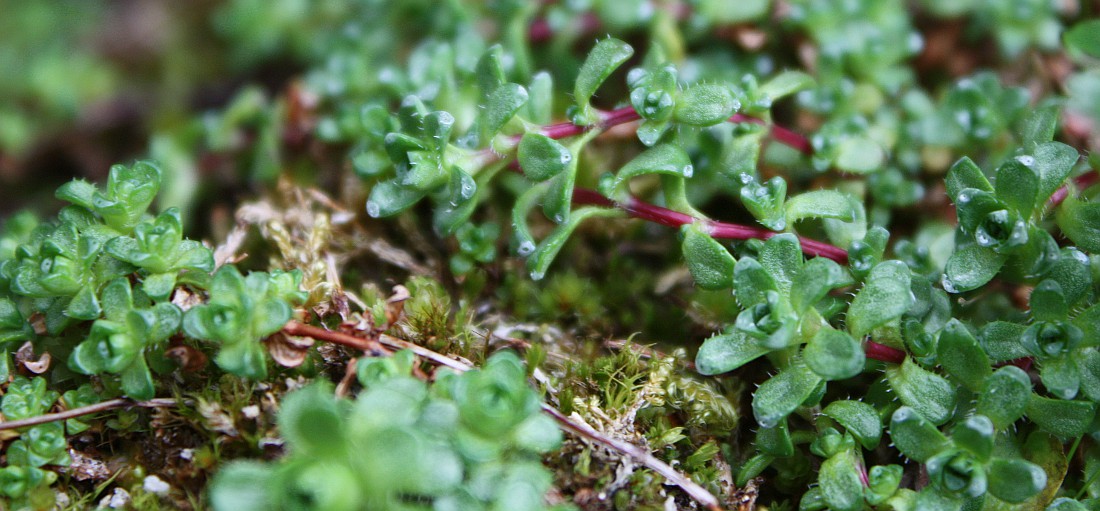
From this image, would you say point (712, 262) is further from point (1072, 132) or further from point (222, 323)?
point (1072, 132)

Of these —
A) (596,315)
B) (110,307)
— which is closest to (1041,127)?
(596,315)

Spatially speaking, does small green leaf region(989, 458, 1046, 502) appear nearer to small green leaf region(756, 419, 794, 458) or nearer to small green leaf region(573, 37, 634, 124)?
small green leaf region(756, 419, 794, 458)

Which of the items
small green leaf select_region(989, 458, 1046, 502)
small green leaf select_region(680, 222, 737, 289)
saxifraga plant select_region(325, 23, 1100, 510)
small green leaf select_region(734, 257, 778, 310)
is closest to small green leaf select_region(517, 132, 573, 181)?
saxifraga plant select_region(325, 23, 1100, 510)

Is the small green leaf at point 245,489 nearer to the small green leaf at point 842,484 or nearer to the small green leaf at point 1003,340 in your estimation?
the small green leaf at point 842,484

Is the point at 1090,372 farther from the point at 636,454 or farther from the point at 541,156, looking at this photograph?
the point at 541,156

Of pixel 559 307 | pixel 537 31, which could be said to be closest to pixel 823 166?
pixel 559 307
